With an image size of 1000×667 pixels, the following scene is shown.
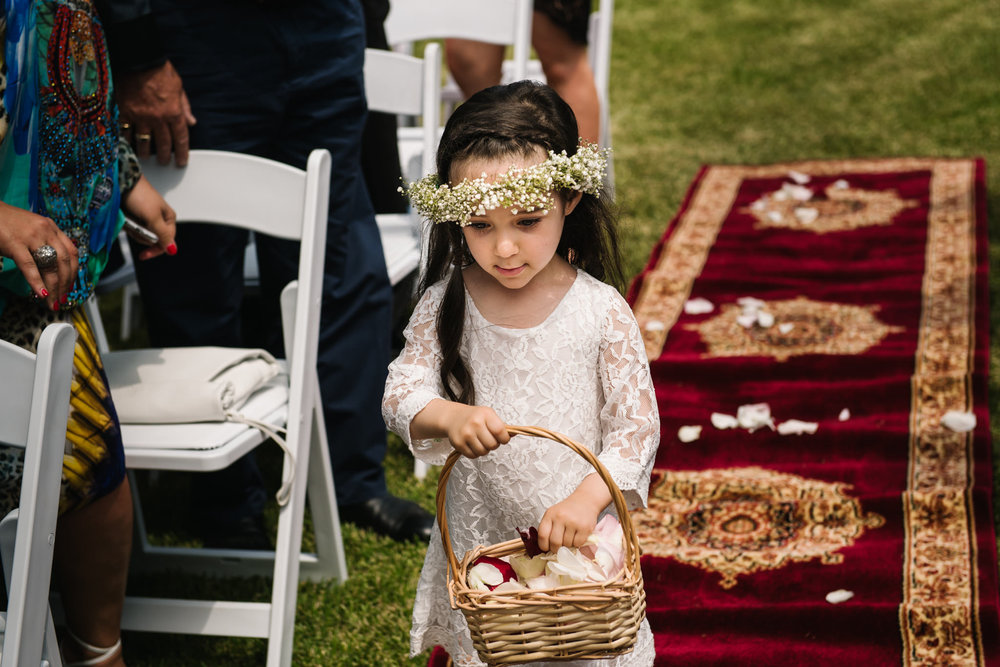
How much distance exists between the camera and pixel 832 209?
5797 millimetres

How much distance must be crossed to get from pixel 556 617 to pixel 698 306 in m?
3.13

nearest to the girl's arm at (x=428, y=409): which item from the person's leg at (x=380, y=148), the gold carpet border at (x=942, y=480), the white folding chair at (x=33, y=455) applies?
the white folding chair at (x=33, y=455)

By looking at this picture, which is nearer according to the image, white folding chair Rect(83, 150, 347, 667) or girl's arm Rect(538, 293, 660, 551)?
girl's arm Rect(538, 293, 660, 551)

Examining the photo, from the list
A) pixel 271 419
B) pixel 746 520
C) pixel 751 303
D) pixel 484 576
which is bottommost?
pixel 746 520

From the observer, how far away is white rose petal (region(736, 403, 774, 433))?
374 centimetres

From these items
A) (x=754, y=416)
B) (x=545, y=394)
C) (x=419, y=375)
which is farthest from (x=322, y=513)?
(x=754, y=416)

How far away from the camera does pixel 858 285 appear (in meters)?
4.83

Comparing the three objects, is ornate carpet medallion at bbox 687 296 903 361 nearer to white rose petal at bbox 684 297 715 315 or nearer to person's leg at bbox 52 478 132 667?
white rose petal at bbox 684 297 715 315

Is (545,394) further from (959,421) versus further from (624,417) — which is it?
(959,421)

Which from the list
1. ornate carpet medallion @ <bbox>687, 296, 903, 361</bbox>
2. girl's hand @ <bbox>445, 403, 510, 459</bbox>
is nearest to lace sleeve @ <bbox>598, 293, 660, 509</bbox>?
girl's hand @ <bbox>445, 403, 510, 459</bbox>

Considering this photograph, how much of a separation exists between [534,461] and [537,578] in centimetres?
28

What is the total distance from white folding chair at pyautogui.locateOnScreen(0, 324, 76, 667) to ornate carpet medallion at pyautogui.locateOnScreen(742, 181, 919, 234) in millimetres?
4440

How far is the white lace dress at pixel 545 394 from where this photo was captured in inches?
77.8

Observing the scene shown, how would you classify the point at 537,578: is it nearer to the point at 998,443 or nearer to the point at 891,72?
the point at 998,443
